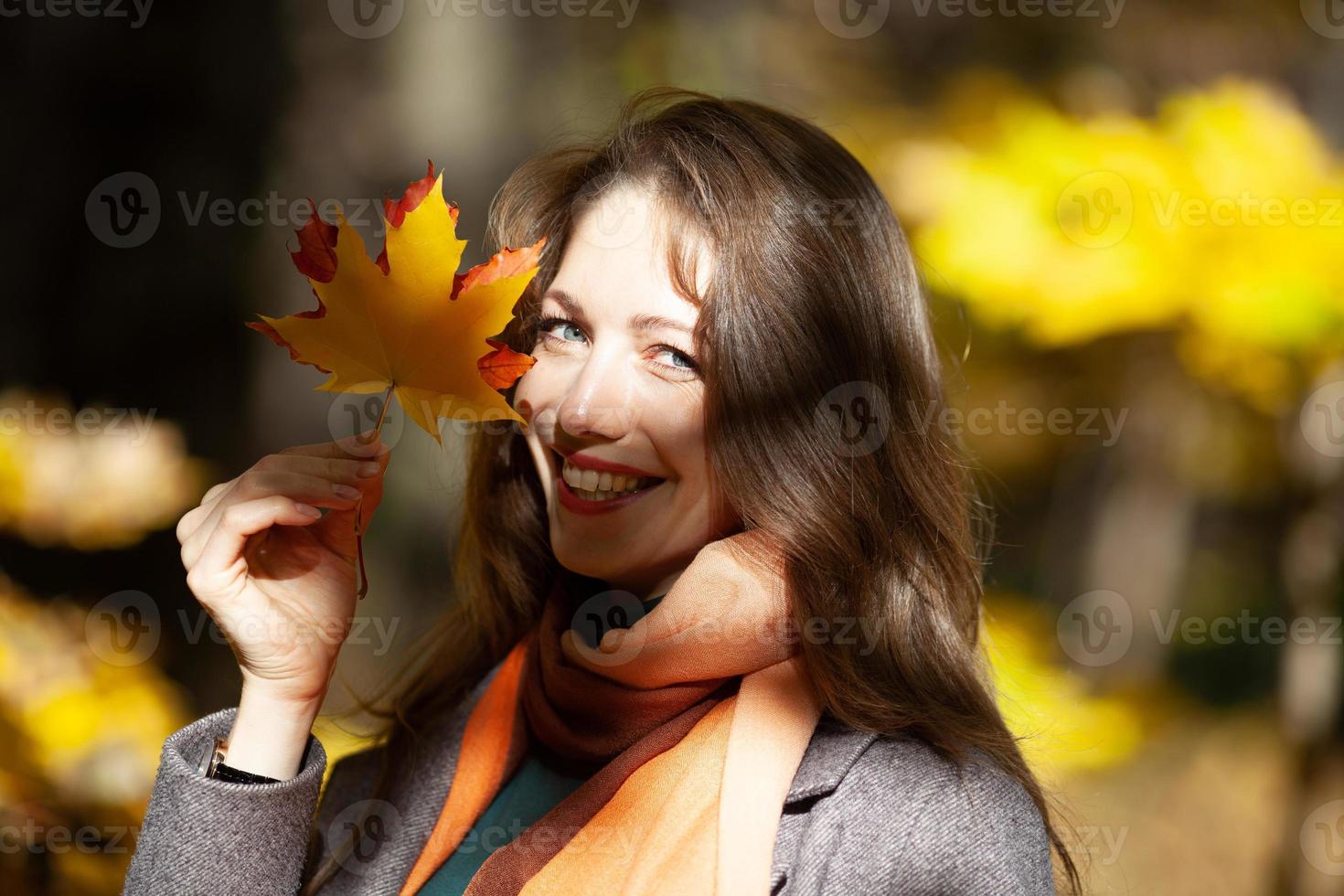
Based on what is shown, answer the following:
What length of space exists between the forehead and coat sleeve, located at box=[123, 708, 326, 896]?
69cm

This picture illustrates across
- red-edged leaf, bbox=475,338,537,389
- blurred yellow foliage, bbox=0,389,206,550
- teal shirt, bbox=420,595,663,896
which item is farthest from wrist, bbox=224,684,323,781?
blurred yellow foliage, bbox=0,389,206,550

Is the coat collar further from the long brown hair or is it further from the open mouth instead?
the open mouth

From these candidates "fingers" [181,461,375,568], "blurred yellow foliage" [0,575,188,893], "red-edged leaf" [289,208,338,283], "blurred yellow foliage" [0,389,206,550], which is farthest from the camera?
"blurred yellow foliage" [0,389,206,550]

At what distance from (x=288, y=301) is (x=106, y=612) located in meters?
1.64

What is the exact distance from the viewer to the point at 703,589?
1291 millimetres

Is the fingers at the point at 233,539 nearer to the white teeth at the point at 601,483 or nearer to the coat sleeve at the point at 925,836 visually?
the white teeth at the point at 601,483

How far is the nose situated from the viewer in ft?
4.33

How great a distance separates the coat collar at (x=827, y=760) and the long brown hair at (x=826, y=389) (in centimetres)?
3

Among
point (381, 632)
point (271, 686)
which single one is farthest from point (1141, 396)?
point (271, 686)

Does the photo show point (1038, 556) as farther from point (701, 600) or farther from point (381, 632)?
point (701, 600)

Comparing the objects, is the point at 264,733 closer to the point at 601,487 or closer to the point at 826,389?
the point at 601,487

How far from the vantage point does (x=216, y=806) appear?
1.33 m

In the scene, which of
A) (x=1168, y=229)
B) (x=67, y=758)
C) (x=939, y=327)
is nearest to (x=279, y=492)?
(x=67, y=758)

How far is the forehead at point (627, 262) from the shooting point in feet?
4.33
